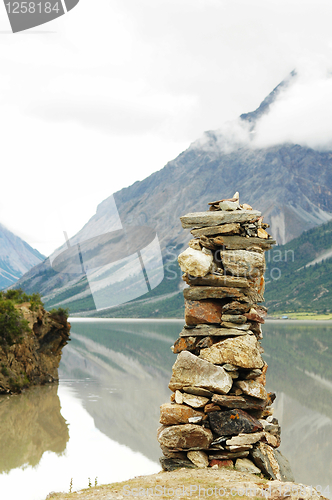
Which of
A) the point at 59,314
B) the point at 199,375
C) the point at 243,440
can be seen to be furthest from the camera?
the point at 59,314

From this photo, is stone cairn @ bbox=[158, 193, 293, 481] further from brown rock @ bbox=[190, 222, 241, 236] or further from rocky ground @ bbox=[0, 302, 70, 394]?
rocky ground @ bbox=[0, 302, 70, 394]

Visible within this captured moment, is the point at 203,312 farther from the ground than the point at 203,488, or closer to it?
farther from the ground

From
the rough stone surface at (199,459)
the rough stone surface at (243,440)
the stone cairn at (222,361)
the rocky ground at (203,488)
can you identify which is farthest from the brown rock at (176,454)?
the rough stone surface at (243,440)

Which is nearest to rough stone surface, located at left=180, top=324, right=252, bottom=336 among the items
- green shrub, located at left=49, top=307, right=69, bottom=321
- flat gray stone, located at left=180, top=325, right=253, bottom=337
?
flat gray stone, located at left=180, top=325, right=253, bottom=337

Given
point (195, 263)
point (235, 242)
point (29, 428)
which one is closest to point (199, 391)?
point (195, 263)

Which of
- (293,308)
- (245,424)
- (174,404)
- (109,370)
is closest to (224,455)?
(245,424)

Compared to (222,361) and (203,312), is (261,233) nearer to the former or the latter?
(203,312)

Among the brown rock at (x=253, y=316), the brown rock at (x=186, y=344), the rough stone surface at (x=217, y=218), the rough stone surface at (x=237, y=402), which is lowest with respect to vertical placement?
the rough stone surface at (x=237, y=402)

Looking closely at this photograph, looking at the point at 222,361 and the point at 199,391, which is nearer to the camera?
the point at 199,391

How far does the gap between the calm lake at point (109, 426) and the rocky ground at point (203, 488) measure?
15.8 feet

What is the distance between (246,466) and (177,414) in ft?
5.54

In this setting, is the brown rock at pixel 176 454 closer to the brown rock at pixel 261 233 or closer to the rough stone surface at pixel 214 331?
the rough stone surface at pixel 214 331

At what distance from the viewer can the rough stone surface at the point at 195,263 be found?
32.3 feet

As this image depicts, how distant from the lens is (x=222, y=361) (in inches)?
371
